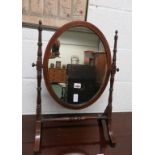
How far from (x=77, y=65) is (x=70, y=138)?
38cm

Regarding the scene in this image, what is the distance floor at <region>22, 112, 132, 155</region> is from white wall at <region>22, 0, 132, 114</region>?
0.23 ft

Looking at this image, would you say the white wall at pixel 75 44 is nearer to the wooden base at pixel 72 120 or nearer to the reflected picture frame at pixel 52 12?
the reflected picture frame at pixel 52 12

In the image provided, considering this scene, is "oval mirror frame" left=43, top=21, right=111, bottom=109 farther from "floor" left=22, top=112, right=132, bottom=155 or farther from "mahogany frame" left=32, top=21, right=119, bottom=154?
"floor" left=22, top=112, right=132, bottom=155

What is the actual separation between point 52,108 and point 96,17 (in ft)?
1.72

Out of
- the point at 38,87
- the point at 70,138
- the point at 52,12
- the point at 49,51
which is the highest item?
the point at 52,12

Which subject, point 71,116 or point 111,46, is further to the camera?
point 111,46

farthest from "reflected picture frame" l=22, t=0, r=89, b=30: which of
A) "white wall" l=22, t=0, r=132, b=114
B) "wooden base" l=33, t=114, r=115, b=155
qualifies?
"wooden base" l=33, t=114, r=115, b=155

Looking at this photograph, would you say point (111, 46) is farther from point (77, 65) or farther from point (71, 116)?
point (71, 116)

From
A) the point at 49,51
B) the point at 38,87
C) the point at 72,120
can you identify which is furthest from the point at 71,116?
the point at 49,51

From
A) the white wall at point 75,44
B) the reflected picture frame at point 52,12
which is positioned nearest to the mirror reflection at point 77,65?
the white wall at point 75,44

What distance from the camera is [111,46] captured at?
115 cm

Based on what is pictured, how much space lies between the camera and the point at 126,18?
119 cm

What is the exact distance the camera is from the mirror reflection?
0.96 metres
